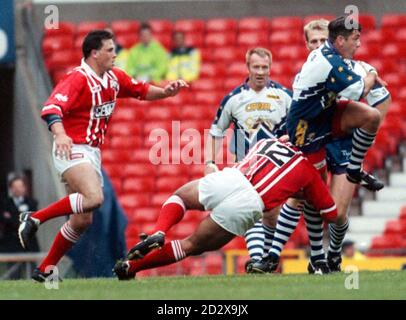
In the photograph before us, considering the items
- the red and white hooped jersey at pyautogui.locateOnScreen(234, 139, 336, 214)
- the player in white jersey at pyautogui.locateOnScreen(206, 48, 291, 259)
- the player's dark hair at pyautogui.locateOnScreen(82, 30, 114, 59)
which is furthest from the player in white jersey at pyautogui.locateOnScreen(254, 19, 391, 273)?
the player's dark hair at pyautogui.locateOnScreen(82, 30, 114, 59)

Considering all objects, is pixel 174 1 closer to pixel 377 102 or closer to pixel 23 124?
pixel 23 124

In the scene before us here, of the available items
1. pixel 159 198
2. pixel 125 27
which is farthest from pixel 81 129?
pixel 125 27

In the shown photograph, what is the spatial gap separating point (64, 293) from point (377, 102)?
3806 millimetres

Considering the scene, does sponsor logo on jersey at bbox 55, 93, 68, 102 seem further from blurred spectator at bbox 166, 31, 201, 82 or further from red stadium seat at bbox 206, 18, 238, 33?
red stadium seat at bbox 206, 18, 238, 33

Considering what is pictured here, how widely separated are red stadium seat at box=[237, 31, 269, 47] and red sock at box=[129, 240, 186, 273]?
1050 cm

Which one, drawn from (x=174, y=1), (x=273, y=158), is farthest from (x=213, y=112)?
(x=273, y=158)

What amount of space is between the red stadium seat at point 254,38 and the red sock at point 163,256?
1050 cm

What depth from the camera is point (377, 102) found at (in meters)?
12.5

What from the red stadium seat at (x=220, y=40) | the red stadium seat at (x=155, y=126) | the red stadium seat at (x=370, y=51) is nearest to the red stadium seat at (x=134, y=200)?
the red stadium seat at (x=155, y=126)

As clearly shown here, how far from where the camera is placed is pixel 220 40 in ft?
69.9

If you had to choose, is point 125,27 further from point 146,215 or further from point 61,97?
point 61,97

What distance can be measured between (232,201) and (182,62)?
33.4 feet

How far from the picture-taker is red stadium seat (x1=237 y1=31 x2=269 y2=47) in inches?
833
